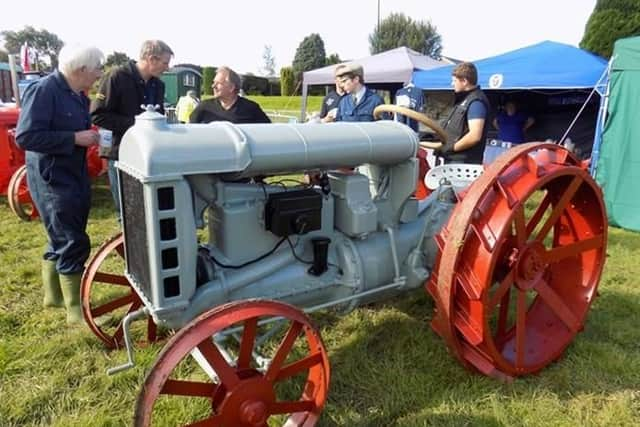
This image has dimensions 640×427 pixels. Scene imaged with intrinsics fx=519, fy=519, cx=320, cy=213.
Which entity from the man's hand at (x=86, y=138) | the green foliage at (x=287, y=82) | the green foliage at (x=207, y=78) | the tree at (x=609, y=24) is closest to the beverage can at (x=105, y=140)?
the man's hand at (x=86, y=138)

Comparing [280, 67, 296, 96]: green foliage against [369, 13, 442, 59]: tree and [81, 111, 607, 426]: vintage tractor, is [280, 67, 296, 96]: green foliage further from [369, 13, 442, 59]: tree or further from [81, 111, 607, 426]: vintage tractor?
[81, 111, 607, 426]: vintage tractor

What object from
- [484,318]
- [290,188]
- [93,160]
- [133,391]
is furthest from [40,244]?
[484,318]

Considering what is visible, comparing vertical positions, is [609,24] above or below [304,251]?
above

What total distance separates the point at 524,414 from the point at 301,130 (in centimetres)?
155

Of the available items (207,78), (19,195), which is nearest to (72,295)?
(19,195)

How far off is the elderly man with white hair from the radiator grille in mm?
868

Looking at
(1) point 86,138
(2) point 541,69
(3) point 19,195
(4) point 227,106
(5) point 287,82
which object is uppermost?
(2) point 541,69

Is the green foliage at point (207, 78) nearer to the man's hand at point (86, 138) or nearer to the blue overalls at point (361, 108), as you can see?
the blue overalls at point (361, 108)

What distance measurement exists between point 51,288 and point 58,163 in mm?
881

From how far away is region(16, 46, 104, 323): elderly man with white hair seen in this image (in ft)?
8.95

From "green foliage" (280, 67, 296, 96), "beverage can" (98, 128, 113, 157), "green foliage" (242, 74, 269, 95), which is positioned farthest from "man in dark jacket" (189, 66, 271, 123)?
"green foliage" (242, 74, 269, 95)

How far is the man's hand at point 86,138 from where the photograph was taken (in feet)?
9.25

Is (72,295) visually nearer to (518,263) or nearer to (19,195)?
(518,263)

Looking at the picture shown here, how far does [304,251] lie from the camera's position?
91.0 inches
